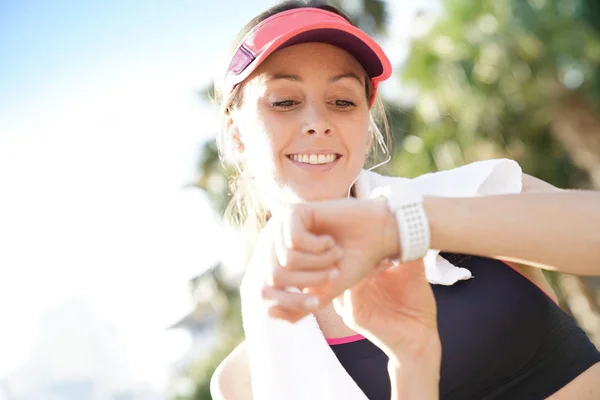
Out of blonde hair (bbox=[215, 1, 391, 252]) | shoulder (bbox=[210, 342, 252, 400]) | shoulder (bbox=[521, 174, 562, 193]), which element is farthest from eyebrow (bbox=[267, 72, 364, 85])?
shoulder (bbox=[210, 342, 252, 400])

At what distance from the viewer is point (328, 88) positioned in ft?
7.13

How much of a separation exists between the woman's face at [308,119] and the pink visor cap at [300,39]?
0.04m

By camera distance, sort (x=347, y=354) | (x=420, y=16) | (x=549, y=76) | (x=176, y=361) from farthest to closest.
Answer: (x=176, y=361)
(x=420, y=16)
(x=549, y=76)
(x=347, y=354)

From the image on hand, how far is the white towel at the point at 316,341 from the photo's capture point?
2.11 meters

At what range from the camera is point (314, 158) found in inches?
86.5

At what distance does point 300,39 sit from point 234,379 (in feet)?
4.09

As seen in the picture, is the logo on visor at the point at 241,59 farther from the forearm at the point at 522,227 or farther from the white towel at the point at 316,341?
the forearm at the point at 522,227

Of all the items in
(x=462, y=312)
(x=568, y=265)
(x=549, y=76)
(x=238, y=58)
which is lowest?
(x=462, y=312)

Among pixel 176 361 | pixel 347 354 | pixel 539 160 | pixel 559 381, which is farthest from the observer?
pixel 176 361

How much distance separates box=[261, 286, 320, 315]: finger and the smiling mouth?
36.2 inches

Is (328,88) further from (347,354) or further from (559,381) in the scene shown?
(559,381)

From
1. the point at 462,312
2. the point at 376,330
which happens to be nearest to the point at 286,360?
the point at 462,312

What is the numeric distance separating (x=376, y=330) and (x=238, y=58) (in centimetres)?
108

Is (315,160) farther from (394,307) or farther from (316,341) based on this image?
(394,307)
